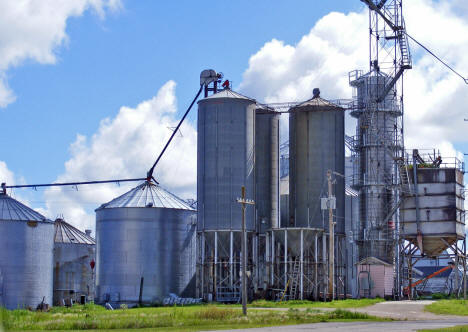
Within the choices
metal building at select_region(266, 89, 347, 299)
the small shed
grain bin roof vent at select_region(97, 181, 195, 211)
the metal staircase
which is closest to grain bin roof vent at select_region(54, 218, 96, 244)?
grain bin roof vent at select_region(97, 181, 195, 211)

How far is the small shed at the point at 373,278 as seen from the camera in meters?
73.8

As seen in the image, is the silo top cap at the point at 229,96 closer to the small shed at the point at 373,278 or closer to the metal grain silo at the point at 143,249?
the metal grain silo at the point at 143,249

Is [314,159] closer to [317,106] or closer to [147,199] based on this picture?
[317,106]

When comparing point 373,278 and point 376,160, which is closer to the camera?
point 373,278

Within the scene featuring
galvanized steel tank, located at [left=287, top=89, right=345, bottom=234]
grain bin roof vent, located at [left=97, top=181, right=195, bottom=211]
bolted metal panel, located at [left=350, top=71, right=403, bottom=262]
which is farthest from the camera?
bolted metal panel, located at [left=350, top=71, right=403, bottom=262]

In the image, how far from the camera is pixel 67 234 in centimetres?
9169

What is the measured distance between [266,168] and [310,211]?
259 inches

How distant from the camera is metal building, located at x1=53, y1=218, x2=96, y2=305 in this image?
283 ft

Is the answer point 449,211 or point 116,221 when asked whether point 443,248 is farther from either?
point 116,221

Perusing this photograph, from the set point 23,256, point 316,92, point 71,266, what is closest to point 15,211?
point 23,256

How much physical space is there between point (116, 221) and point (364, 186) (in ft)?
87.1

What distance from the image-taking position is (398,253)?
77062mm

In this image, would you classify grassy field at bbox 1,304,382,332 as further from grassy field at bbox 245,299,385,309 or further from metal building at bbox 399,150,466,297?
metal building at bbox 399,150,466,297

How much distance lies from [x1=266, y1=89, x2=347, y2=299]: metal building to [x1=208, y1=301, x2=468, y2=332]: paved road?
618 inches
